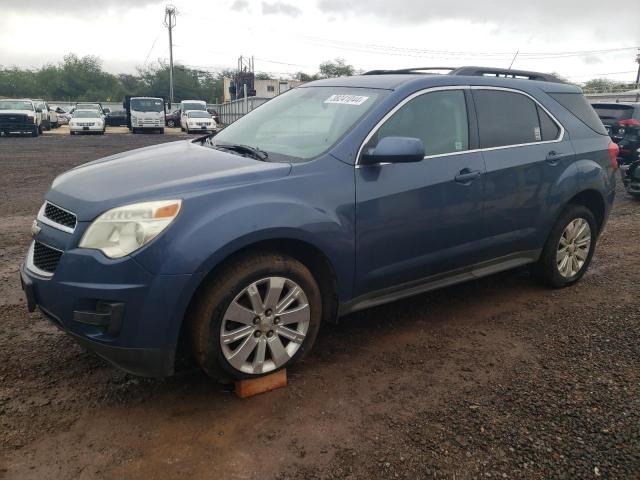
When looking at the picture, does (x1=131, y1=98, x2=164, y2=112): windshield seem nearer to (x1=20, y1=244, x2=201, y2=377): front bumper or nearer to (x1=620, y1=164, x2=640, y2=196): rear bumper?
(x1=620, y1=164, x2=640, y2=196): rear bumper

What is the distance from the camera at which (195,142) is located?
13.3 feet

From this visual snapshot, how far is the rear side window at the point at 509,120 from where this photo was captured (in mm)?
3906

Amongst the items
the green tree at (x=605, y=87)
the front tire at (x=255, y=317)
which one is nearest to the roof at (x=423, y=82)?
the front tire at (x=255, y=317)

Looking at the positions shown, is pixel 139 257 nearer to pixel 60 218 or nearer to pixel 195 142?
pixel 60 218

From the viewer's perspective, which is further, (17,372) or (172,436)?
(17,372)

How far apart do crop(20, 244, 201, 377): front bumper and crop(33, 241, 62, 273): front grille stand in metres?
0.09

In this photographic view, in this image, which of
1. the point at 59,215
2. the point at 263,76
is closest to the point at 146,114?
the point at 59,215

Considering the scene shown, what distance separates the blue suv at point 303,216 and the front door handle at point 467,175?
0.02 metres

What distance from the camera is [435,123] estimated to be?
A: 3660 mm

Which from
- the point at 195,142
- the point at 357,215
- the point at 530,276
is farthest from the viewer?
the point at 530,276

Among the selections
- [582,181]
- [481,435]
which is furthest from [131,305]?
[582,181]

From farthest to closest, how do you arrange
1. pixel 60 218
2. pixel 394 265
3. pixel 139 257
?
pixel 394 265
pixel 60 218
pixel 139 257

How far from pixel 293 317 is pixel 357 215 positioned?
70 centimetres

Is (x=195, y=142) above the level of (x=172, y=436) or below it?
above
